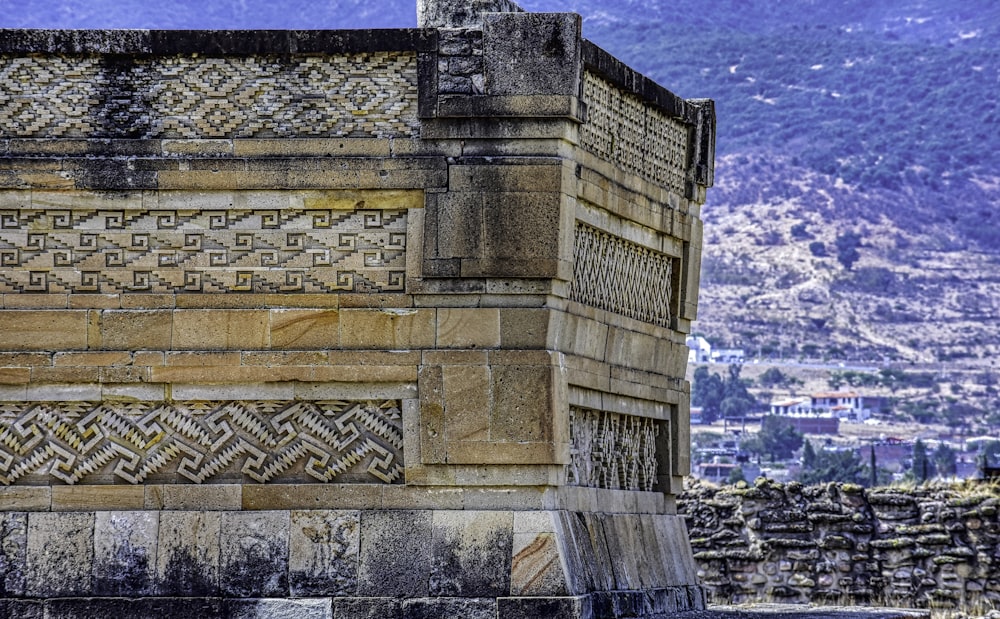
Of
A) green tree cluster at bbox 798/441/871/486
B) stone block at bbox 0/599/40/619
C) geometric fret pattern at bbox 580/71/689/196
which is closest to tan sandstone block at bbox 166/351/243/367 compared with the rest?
stone block at bbox 0/599/40/619

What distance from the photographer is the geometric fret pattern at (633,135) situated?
11.7m

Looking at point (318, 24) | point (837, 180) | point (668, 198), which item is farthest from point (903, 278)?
point (668, 198)

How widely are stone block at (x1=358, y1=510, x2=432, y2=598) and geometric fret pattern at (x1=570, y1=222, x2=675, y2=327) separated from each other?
191cm

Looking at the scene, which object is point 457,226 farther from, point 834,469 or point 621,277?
point 834,469

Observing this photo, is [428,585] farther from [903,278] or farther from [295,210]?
[903,278]

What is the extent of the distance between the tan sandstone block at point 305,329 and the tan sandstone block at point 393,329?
0.11 metres

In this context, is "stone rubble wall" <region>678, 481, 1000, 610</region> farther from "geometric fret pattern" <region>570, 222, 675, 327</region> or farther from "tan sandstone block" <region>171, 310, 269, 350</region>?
"tan sandstone block" <region>171, 310, 269, 350</region>

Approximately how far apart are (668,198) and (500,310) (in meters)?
2.68

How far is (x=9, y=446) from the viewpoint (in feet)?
36.6

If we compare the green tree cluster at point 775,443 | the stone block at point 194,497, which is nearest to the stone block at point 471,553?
the stone block at point 194,497

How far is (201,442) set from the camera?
434 inches

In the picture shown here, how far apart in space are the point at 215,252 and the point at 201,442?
1216mm

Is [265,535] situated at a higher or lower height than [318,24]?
lower

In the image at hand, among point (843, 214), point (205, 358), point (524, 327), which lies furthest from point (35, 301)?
point (843, 214)
